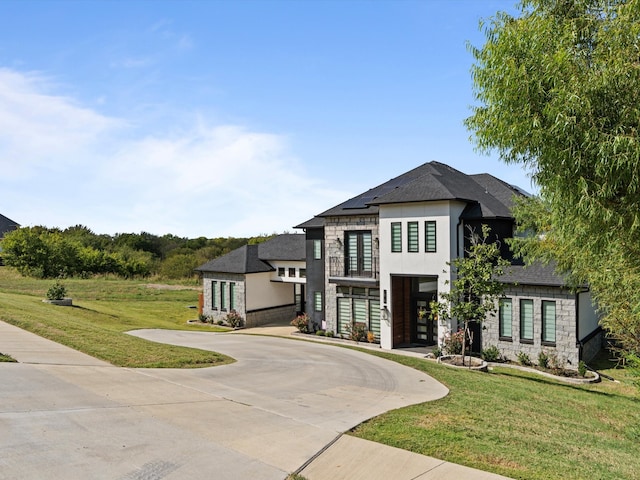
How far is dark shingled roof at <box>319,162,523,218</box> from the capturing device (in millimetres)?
20797

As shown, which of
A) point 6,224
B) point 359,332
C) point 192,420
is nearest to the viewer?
point 192,420

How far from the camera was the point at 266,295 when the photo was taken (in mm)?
29656

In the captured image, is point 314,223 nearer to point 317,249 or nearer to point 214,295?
point 317,249

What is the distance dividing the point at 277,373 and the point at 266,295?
17.3 m

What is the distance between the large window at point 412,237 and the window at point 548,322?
546cm

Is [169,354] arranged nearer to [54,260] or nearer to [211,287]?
[211,287]

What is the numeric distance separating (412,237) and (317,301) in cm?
697

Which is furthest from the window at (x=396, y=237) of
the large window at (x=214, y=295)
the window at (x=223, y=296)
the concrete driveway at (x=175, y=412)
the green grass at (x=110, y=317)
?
the large window at (x=214, y=295)

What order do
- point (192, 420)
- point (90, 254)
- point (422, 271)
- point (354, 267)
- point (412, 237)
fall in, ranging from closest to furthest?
point (192, 420) → point (422, 271) → point (412, 237) → point (354, 267) → point (90, 254)

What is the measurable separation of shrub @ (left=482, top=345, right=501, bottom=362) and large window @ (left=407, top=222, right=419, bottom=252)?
195 inches

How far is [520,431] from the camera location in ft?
27.2

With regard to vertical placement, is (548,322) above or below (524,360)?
above

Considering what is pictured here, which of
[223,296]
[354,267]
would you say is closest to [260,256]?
[223,296]

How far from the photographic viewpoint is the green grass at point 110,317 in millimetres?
12898
